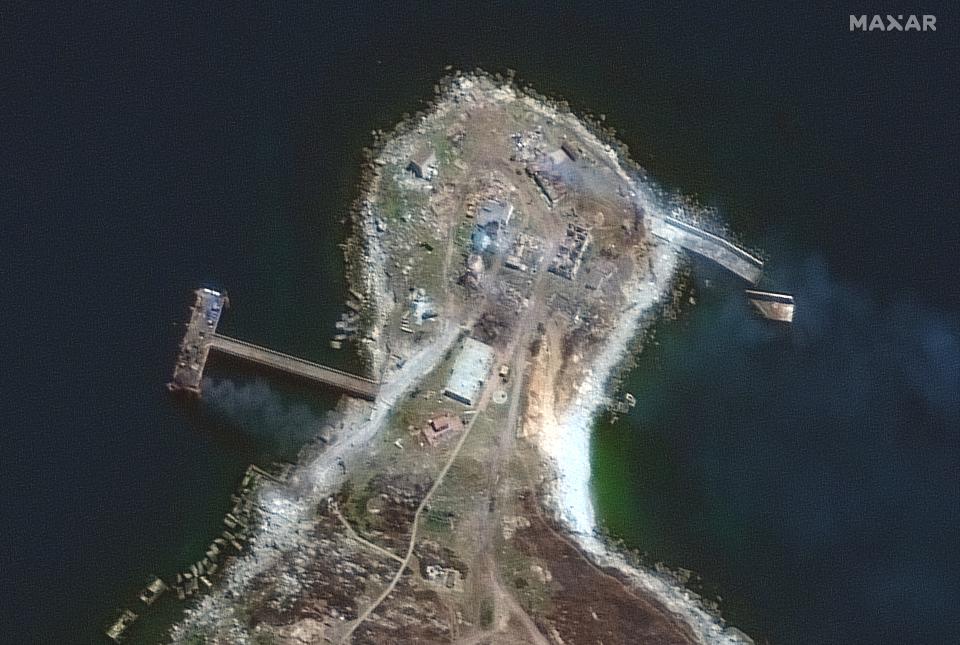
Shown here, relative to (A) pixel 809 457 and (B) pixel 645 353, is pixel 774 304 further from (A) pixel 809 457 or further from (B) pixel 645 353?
(A) pixel 809 457

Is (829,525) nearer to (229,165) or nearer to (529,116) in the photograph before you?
(529,116)

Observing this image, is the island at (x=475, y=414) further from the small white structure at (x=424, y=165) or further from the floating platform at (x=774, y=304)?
the floating platform at (x=774, y=304)

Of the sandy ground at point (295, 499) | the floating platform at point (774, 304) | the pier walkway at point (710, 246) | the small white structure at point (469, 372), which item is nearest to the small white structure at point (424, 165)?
the sandy ground at point (295, 499)

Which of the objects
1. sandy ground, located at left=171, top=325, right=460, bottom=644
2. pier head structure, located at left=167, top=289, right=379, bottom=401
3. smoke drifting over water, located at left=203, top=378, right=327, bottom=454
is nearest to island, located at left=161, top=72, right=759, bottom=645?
sandy ground, located at left=171, top=325, right=460, bottom=644

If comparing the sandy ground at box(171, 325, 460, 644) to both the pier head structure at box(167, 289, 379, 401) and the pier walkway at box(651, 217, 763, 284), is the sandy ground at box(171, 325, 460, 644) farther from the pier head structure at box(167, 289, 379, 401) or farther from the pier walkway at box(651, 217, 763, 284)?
the pier walkway at box(651, 217, 763, 284)

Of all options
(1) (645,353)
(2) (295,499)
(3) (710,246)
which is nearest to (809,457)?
(1) (645,353)

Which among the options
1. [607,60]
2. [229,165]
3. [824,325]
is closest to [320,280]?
[229,165]
